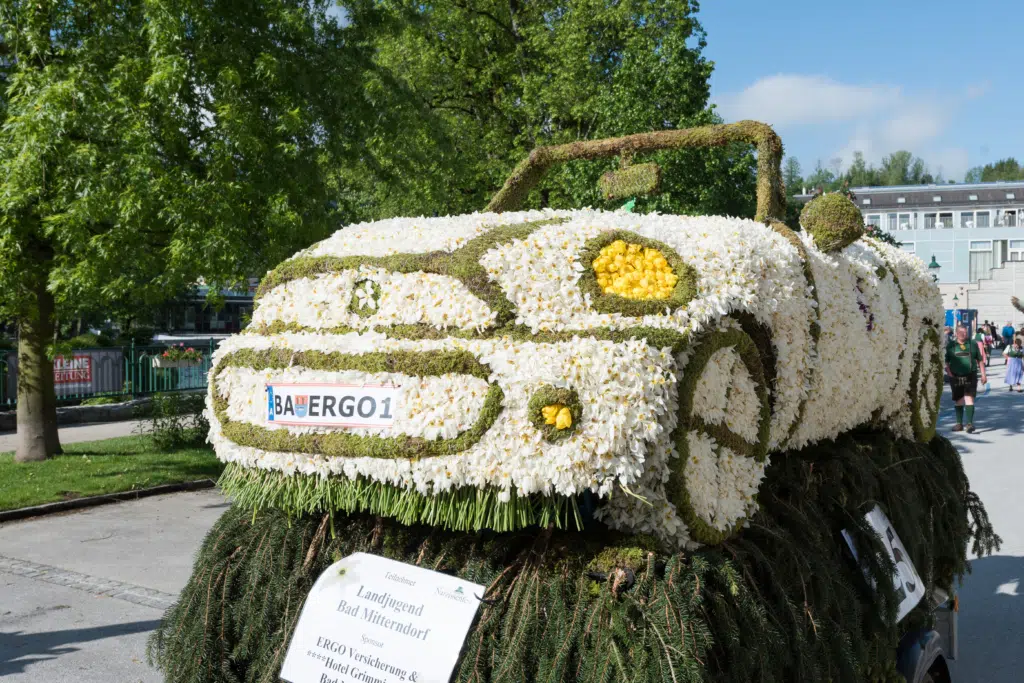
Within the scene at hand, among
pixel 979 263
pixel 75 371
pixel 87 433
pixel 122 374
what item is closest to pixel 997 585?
pixel 87 433

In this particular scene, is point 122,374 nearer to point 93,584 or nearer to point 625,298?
point 93,584

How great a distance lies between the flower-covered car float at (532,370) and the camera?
2.39 metres

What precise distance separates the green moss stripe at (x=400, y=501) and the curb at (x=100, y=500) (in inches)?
261

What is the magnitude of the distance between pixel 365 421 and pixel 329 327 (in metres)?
0.34

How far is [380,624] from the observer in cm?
272

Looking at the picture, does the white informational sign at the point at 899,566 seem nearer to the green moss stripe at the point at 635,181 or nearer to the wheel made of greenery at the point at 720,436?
the wheel made of greenery at the point at 720,436

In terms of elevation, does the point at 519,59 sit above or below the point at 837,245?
above

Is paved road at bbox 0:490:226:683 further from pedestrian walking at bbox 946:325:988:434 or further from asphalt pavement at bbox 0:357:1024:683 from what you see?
pedestrian walking at bbox 946:325:988:434

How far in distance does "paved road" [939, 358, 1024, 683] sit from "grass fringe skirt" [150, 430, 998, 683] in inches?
83.4

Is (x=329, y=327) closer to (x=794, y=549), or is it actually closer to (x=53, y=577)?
(x=794, y=549)

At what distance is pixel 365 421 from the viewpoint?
267 centimetres

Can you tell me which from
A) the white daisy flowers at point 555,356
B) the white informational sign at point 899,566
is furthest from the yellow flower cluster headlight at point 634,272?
the white informational sign at point 899,566

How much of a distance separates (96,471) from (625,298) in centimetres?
1079

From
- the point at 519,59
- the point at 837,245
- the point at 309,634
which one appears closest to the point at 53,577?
the point at 309,634
